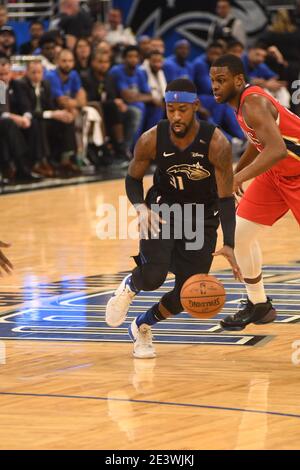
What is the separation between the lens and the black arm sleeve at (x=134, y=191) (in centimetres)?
774

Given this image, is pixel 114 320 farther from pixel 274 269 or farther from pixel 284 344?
pixel 274 269

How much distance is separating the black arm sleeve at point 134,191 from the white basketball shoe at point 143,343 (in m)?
Answer: 0.80

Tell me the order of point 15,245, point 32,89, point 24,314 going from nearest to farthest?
point 24,314
point 15,245
point 32,89

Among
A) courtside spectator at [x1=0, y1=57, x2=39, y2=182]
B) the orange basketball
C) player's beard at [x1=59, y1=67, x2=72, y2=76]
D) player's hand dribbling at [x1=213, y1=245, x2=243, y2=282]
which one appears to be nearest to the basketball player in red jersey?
player's hand dribbling at [x1=213, y1=245, x2=243, y2=282]

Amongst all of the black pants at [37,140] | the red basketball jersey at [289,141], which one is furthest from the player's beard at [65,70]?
the red basketball jersey at [289,141]

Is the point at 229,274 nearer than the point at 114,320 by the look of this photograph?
No

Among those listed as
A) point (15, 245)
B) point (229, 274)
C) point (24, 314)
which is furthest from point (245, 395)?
point (15, 245)

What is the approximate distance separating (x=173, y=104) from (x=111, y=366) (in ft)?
5.38

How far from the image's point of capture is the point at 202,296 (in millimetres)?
7512

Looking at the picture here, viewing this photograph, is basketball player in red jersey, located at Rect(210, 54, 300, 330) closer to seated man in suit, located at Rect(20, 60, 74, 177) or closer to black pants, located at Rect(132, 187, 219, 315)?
black pants, located at Rect(132, 187, 219, 315)

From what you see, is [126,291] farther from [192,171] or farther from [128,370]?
[192,171]

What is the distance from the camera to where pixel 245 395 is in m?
6.72

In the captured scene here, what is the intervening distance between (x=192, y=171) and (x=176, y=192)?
0.62 feet

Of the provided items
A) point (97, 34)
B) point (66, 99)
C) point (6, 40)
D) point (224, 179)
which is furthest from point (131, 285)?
point (97, 34)
